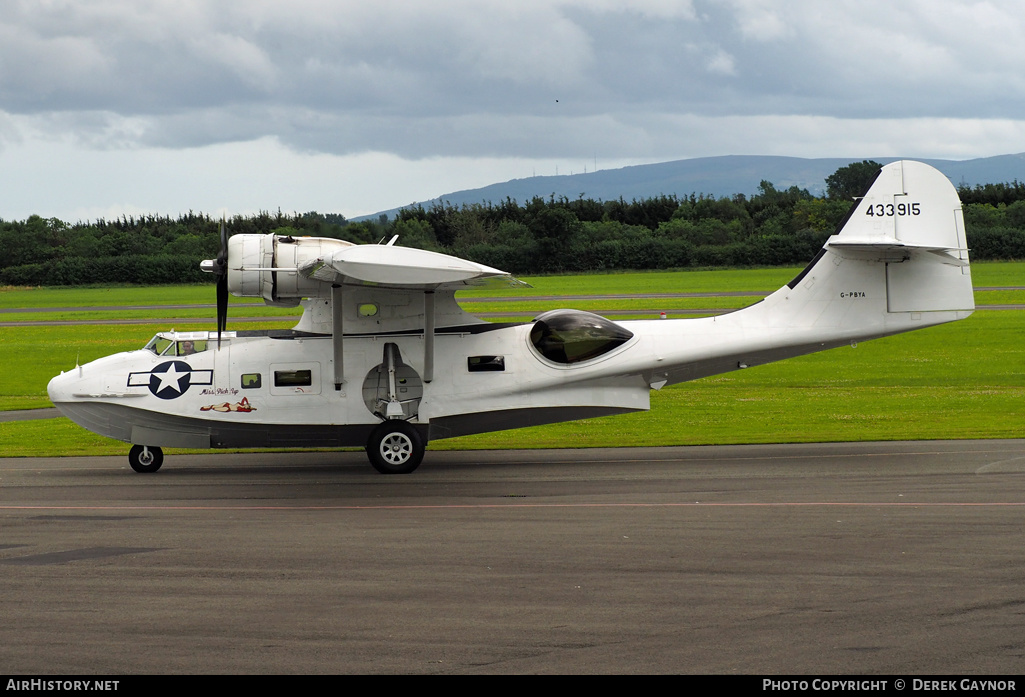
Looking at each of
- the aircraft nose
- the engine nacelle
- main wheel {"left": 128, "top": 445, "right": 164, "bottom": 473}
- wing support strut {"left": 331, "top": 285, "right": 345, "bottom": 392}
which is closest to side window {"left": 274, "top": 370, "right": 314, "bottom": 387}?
wing support strut {"left": 331, "top": 285, "right": 345, "bottom": 392}

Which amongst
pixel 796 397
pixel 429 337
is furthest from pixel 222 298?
pixel 796 397

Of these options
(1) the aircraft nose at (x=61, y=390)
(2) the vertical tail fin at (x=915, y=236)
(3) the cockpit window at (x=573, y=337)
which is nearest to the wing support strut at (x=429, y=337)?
(3) the cockpit window at (x=573, y=337)

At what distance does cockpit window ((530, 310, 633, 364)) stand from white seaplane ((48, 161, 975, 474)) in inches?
1.0

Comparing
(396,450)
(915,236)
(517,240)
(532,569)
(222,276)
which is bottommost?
(532,569)

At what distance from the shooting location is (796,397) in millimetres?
27641

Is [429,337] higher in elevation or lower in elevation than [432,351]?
higher

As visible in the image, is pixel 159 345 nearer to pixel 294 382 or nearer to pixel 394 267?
pixel 294 382

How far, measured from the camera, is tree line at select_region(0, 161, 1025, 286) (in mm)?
90312

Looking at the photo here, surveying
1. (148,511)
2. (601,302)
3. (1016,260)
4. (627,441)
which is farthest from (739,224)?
(148,511)

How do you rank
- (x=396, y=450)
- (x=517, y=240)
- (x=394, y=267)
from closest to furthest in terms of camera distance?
1. (x=394, y=267)
2. (x=396, y=450)
3. (x=517, y=240)

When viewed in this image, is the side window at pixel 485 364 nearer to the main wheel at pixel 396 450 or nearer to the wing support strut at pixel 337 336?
the main wheel at pixel 396 450

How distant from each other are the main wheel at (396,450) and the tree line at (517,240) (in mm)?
59428

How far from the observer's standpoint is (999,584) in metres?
10.4

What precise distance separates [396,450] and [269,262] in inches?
159
